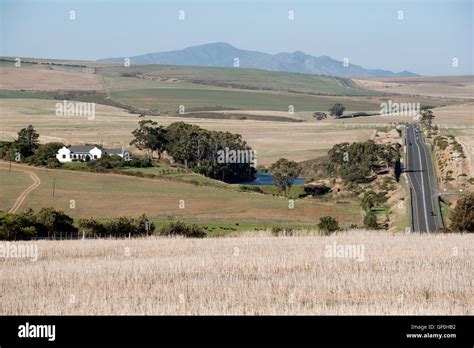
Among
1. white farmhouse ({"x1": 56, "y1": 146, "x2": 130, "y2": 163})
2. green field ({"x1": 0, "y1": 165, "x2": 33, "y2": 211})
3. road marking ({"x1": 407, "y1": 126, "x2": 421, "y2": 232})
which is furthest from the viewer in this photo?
white farmhouse ({"x1": 56, "y1": 146, "x2": 130, "y2": 163})

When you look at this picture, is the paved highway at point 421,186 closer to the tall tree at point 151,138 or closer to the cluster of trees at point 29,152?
the tall tree at point 151,138

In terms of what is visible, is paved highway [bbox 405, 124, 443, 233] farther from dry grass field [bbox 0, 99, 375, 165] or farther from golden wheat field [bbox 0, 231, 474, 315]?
golden wheat field [bbox 0, 231, 474, 315]

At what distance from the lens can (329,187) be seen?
106938mm

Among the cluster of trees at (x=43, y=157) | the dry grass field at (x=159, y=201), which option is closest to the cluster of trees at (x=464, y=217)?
the dry grass field at (x=159, y=201)

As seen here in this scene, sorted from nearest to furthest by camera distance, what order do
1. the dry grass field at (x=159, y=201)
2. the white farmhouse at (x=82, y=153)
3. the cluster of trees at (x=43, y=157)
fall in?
1. the dry grass field at (x=159, y=201)
2. the cluster of trees at (x=43, y=157)
3. the white farmhouse at (x=82, y=153)

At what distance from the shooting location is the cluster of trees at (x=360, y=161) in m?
111

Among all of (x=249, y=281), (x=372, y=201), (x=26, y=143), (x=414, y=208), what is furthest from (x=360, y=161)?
(x=249, y=281)

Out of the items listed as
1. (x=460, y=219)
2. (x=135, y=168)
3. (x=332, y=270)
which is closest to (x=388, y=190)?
(x=135, y=168)

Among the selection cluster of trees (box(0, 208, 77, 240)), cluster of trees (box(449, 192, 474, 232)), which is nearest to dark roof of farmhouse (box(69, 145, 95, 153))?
cluster of trees (box(0, 208, 77, 240))

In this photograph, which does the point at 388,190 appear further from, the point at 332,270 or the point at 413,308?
the point at 413,308

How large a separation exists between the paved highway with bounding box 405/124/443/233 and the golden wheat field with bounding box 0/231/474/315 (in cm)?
3378

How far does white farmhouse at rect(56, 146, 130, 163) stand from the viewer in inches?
4636

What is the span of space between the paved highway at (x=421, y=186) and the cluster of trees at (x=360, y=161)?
336 cm

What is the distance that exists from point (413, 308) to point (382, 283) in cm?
398
